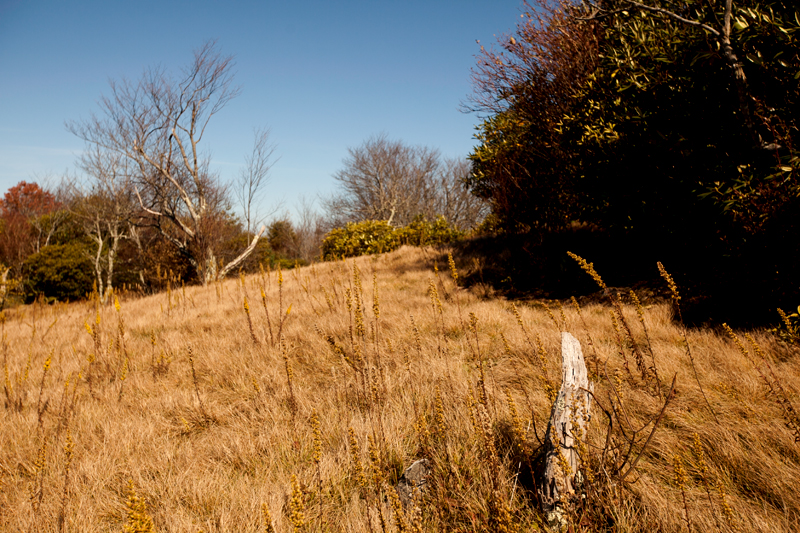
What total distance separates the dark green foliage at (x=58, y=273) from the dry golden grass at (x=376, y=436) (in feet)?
51.7

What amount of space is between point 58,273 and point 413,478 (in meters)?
20.9

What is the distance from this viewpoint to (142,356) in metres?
4.54

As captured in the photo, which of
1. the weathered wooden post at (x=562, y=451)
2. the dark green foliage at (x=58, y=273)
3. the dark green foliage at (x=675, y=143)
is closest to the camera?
the weathered wooden post at (x=562, y=451)

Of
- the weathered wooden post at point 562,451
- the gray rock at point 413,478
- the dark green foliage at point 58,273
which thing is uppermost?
the dark green foliage at point 58,273

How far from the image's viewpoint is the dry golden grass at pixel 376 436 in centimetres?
168

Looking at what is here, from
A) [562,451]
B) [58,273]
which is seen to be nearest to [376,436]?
[562,451]

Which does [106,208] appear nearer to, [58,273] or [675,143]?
[58,273]

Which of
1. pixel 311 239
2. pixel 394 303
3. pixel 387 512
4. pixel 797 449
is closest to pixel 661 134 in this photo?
pixel 797 449

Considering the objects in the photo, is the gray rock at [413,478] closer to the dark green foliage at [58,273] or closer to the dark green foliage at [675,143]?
the dark green foliage at [675,143]

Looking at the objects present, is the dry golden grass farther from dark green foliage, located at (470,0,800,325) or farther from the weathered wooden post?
dark green foliage, located at (470,0,800,325)

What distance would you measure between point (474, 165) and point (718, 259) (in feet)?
20.6

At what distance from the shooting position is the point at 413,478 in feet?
6.61

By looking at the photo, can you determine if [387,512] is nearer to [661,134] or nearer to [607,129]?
[661,134]

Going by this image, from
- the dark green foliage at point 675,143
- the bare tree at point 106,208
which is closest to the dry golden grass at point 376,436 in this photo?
the dark green foliage at point 675,143
